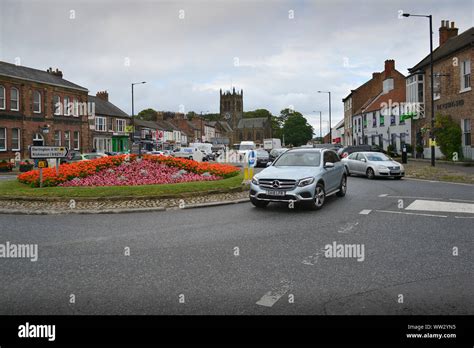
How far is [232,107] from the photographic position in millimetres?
149875

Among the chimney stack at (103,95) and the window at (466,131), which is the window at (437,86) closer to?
the window at (466,131)

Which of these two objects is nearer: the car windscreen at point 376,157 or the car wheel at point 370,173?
the car wheel at point 370,173

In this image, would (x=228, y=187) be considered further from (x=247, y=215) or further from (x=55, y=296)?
(x=55, y=296)

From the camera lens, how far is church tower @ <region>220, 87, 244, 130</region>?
14838cm

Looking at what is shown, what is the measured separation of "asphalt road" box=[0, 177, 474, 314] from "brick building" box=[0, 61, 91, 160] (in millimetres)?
28525

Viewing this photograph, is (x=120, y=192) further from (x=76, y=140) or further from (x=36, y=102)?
(x=76, y=140)

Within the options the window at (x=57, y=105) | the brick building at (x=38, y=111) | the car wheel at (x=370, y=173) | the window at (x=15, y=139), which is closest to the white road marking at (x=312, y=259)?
the car wheel at (x=370, y=173)

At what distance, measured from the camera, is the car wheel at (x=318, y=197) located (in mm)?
10344

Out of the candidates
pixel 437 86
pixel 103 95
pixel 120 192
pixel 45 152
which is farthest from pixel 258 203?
pixel 103 95

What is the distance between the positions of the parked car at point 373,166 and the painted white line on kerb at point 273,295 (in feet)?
54.1

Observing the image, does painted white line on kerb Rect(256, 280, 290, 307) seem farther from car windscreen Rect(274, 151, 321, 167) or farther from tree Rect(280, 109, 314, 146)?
tree Rect(280, 109, 314, 146)

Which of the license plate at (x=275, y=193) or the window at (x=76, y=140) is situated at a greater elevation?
the window at (x=76, y=140)

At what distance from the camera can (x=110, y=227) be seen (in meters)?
8.67
